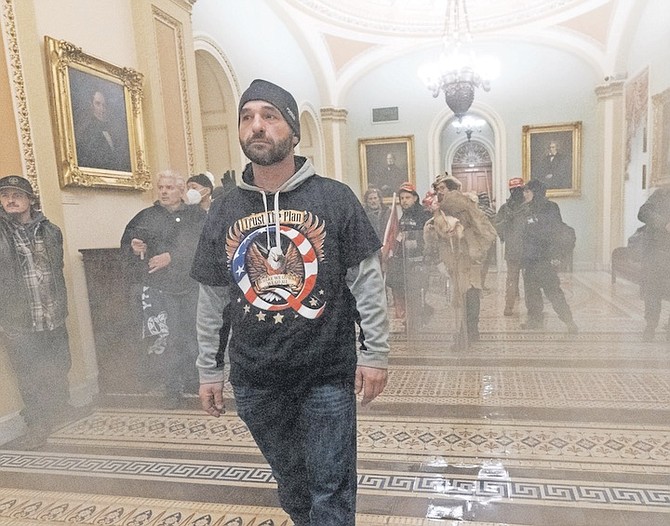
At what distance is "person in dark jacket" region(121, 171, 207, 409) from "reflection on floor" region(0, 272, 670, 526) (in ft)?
1.28

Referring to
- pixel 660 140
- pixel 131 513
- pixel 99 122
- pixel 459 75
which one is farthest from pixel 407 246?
pixel 660 140

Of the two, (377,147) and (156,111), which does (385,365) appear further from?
(377,147)

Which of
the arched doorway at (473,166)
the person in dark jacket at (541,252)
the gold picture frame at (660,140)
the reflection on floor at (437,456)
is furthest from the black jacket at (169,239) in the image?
the arched doorway at (473,166)

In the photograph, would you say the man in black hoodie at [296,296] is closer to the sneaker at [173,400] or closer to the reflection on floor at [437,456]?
the reflection on floor at [437,456]

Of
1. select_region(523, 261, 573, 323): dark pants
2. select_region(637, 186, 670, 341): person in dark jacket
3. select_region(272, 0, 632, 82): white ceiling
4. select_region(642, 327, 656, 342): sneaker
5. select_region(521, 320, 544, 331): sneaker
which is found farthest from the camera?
select_region(272, 0, 632, 82): white ceiling

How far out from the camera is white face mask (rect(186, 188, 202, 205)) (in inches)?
151

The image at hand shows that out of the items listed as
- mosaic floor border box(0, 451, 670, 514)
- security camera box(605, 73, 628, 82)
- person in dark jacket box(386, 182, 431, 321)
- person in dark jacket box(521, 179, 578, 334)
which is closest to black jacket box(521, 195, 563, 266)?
person in dark jacket box(521, 179, 578, 334)

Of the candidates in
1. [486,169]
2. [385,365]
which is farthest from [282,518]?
[486,169]

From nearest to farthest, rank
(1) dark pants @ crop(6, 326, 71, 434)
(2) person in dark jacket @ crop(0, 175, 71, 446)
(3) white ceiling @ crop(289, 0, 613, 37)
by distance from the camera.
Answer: (2) person in dark jacket @ crop(0, 175, 71, 446)
(1) dark pants @ crop(6, 326, 71, 434)
(3) white ceiling @ crop(289, 0, 613, 37)

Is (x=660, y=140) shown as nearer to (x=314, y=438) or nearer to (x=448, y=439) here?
(x=448, y=439)

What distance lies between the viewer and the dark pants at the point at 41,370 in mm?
3023

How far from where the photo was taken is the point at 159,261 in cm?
351

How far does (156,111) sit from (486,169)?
13.3 metres

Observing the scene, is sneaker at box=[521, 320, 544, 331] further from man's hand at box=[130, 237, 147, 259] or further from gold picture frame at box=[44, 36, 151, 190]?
gold picture frame at box=[44, 36, 151, 190]
